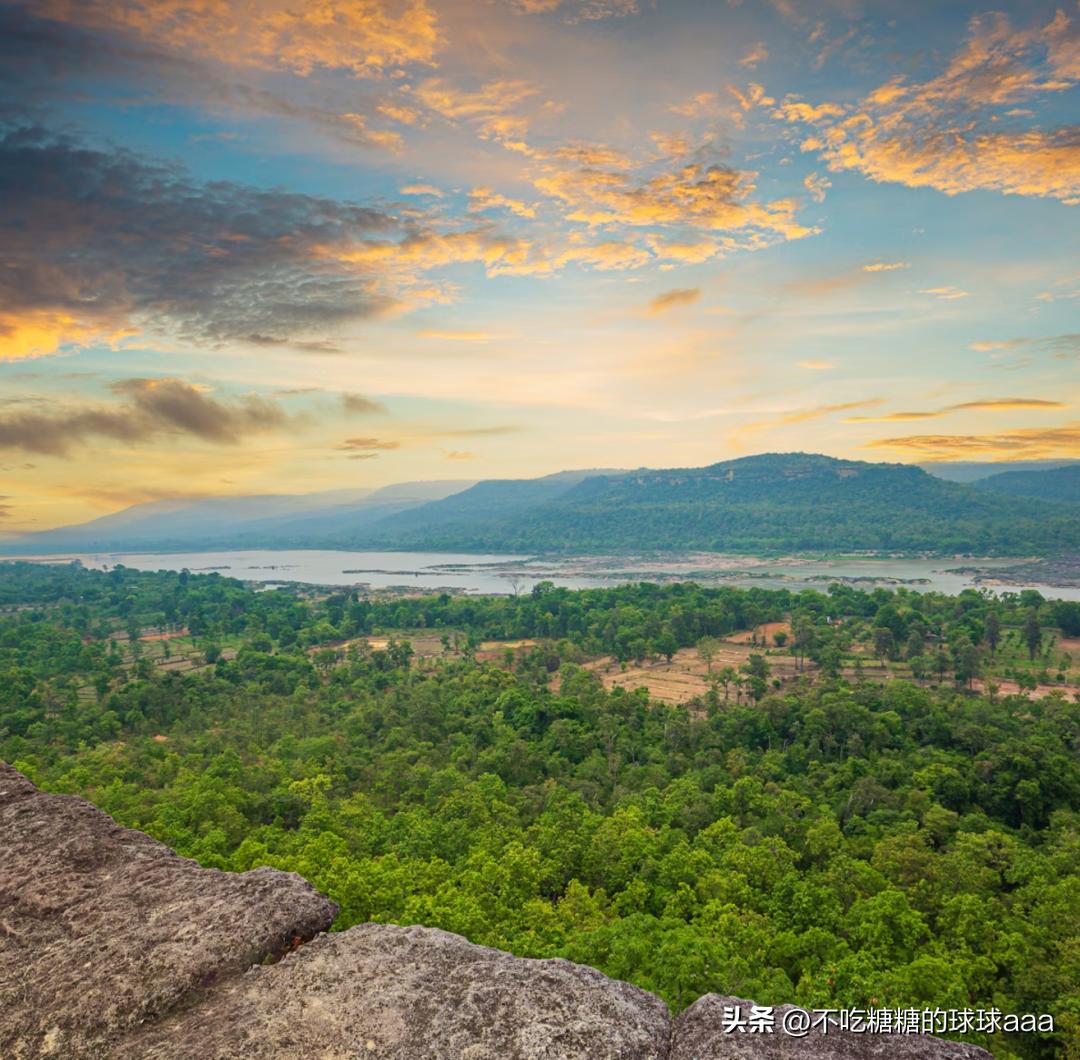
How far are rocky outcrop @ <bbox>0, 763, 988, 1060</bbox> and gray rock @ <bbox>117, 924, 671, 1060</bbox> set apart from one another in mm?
11

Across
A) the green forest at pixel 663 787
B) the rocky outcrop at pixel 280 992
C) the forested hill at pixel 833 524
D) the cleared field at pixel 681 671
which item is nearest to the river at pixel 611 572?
the forested hill at pixel 833 524

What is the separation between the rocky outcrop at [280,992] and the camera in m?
4.05

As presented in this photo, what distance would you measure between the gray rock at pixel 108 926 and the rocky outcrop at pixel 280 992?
12 millimetres

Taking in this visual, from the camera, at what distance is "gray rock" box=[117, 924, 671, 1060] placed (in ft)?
13.2

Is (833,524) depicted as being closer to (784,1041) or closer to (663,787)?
(663,787)

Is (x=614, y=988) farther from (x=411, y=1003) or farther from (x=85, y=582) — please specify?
(x=85, y=582)

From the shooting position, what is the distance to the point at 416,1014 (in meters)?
4.30

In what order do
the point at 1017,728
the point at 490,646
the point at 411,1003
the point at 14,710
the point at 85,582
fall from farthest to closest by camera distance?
the point at 85,582
the point at 490,646
the point at 14,710
the point at 1017,728
the point at 411,1003

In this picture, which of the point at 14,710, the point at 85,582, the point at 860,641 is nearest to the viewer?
the point at 14,710

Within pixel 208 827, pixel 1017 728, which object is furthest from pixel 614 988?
pixel 1017 728

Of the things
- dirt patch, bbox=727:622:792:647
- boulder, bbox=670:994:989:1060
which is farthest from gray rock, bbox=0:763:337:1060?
dirt patch, bbox=727:622:792:647

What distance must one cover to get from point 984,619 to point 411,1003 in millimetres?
63612

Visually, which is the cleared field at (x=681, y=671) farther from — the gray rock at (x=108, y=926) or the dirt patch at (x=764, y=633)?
the gray rock at (x=108, y=926)

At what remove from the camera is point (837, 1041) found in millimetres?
4113
